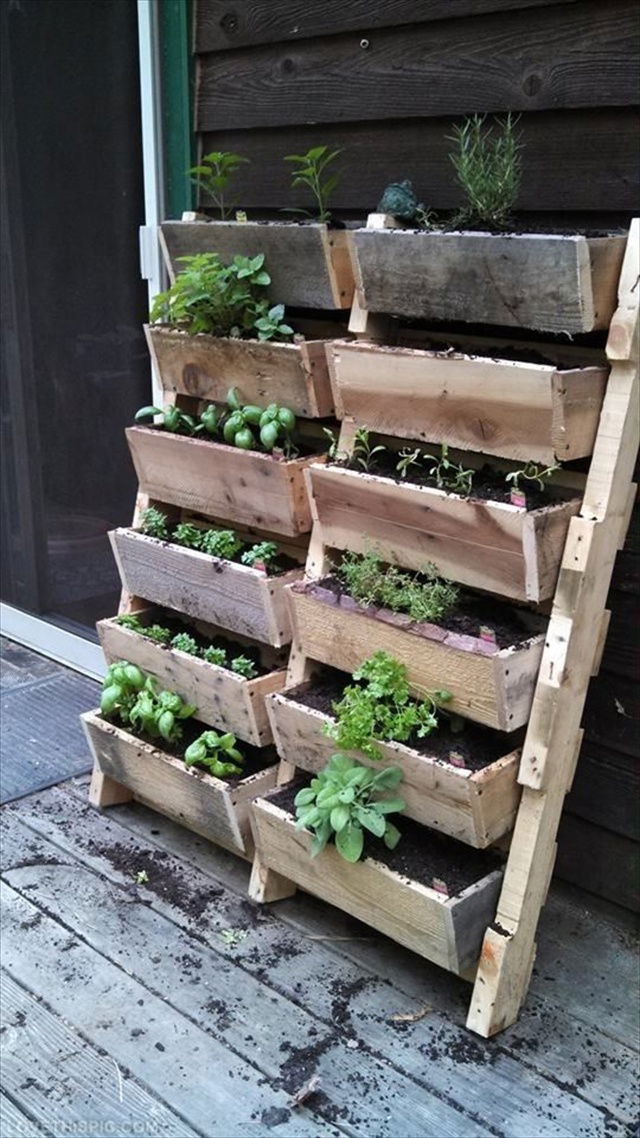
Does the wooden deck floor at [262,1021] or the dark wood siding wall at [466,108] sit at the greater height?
the dark wood siding wall at [466,108]

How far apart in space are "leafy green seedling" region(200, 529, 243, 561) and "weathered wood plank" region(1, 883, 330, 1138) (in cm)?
95

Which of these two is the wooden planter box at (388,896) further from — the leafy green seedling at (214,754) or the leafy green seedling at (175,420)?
the leafy green seedling at (175,420)

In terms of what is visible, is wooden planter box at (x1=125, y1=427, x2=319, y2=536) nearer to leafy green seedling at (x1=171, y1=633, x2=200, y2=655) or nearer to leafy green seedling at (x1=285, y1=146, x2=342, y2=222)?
leafy green seedling at (x1=171, y1=633, x2=200, y2=655)

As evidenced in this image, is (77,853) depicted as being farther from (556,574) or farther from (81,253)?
(81,253)

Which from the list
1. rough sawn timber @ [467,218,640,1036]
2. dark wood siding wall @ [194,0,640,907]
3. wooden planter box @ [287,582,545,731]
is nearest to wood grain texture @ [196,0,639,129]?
dark wood siding wall @ [194,0,640,907]

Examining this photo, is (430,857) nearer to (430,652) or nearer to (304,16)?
(430,652)

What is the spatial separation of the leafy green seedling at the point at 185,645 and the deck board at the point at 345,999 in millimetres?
542

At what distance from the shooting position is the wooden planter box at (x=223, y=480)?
235 cm

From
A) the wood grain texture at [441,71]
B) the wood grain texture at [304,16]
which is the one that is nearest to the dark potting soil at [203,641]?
the wood grain texture at [441,71]

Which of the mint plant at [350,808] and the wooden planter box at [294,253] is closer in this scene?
the mint plant at [350,808]

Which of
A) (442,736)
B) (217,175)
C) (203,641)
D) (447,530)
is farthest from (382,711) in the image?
(217,175)

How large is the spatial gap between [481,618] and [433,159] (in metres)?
1.09

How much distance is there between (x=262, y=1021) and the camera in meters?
2.10

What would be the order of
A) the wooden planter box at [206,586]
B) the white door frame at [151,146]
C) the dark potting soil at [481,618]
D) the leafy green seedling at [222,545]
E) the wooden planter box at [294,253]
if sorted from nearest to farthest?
the dark potting soil at [481,618], the wooden planter box at [294,253], the wooden planter box at [206,586], the leafy green seedling at [222,545], the white door frame at [151,146]
